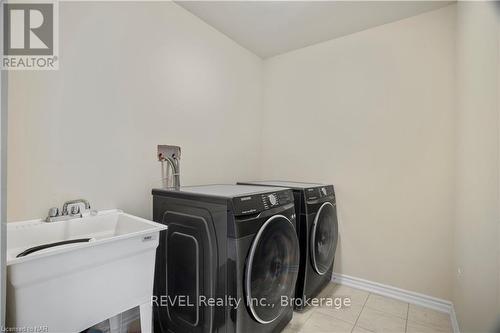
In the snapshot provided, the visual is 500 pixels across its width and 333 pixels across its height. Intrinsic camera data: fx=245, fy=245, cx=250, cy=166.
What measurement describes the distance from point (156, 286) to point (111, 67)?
1.44m

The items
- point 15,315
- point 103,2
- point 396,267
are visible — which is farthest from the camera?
point 396,267

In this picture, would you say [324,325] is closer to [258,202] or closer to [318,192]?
[318,192]

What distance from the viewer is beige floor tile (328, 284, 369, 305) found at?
2061 mm

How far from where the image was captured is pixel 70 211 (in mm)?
1339

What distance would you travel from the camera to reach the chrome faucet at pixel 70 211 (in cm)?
126

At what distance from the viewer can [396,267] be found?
210 centimetres

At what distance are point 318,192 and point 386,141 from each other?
2.54 ft

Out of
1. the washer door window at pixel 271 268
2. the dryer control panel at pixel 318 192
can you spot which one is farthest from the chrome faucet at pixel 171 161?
the dryer control panel at pixel 318 192

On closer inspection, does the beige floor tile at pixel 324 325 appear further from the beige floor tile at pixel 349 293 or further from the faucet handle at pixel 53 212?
the faucet handle at pixel 53 212

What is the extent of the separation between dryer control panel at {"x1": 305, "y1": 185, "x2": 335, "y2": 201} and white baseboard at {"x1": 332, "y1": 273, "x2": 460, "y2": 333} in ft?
2.72

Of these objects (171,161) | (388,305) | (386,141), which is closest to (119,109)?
(171,161)

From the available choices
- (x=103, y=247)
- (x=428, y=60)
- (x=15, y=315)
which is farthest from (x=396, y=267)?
(x=15, y=315)

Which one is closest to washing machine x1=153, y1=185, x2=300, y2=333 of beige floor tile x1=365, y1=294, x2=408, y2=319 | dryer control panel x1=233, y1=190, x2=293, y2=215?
dryer control panel x1=233, y1=190, x2=293, y2=215

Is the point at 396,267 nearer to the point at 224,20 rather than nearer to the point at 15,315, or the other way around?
the point at 15,315
